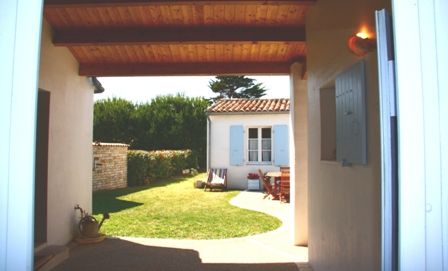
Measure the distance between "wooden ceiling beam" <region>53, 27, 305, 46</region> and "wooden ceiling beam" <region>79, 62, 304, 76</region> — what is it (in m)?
1.38

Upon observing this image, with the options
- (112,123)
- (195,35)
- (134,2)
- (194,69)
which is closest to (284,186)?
(194,69)

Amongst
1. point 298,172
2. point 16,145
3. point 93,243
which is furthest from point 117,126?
point 16,145

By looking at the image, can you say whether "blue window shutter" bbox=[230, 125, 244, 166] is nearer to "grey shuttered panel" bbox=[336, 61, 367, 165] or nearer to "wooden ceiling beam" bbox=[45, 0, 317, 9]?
"wooden ceiling beam" bbox=[45, 0, 317, 9]

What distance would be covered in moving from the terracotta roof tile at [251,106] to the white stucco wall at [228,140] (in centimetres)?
23

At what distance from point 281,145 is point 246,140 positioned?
1.49 meters

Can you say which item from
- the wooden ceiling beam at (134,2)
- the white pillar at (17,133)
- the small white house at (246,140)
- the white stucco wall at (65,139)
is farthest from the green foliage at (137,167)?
the white pillar at (17,133)

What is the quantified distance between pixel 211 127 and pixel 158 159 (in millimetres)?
3114

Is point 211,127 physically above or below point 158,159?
above

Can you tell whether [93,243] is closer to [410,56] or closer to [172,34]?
[172,34]

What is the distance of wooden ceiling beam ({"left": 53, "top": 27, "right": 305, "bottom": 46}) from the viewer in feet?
18.3

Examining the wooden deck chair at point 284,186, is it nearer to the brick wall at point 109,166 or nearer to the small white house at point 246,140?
Result: the small white house at point 246,140

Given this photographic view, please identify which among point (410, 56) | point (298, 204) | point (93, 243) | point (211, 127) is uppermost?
point (211, 127)

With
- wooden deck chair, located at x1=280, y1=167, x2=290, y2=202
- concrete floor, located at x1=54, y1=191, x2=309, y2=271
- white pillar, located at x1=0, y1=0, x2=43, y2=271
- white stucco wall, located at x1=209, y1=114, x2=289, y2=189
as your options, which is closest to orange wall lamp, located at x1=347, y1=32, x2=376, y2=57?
white pillar, located at x1=0, y1=0, x2=43, y2=271

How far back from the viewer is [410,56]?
1.06 meters
